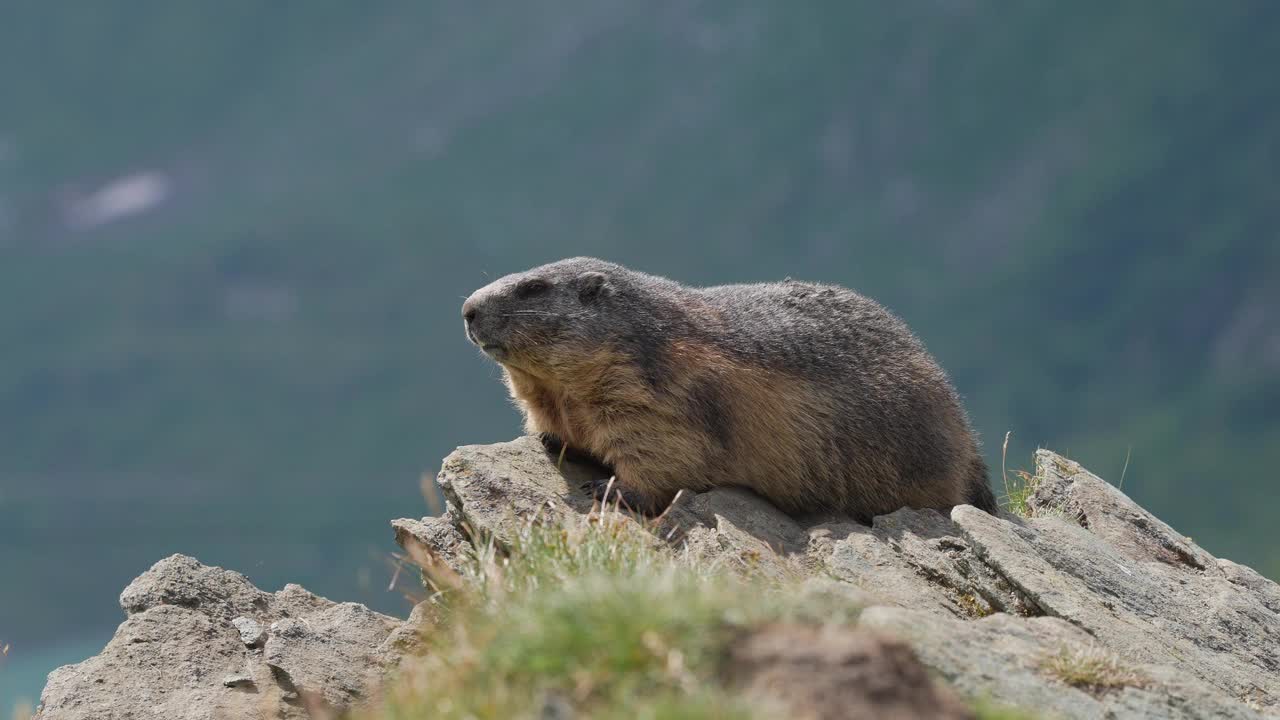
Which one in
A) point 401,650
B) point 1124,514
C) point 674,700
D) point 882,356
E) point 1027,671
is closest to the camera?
point 674,700

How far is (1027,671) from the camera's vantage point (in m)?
7.12

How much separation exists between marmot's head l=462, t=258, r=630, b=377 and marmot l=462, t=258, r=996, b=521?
0.01m

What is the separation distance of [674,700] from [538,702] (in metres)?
0.63

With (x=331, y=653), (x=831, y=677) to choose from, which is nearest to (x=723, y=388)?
(x=331, y=653)

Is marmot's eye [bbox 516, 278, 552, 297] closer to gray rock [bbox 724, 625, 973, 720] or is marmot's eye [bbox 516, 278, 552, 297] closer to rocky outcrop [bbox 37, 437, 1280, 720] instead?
rocky outcrop [bbox 37, 437, 1280, 720]

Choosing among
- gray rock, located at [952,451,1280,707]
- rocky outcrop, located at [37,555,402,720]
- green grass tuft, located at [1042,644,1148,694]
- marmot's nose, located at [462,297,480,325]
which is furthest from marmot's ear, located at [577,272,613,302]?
green grass tuft, located at [1042,644,1148,694]

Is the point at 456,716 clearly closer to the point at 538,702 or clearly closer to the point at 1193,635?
the point at 538,702

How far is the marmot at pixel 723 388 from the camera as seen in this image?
11375 mm

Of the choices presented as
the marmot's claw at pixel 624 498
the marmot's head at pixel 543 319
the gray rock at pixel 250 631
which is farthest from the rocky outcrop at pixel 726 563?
the marmot's head at pixel 543 319

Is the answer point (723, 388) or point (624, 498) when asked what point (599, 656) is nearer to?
point (624, 498)

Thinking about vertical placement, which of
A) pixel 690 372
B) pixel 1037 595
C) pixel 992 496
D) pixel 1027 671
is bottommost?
pixel 1027 671

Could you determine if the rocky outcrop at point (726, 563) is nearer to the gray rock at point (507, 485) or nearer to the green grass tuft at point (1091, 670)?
the gray rock at point (507, 485)

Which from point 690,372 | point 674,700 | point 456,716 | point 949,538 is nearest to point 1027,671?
point 674,700

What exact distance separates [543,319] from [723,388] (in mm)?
1881
